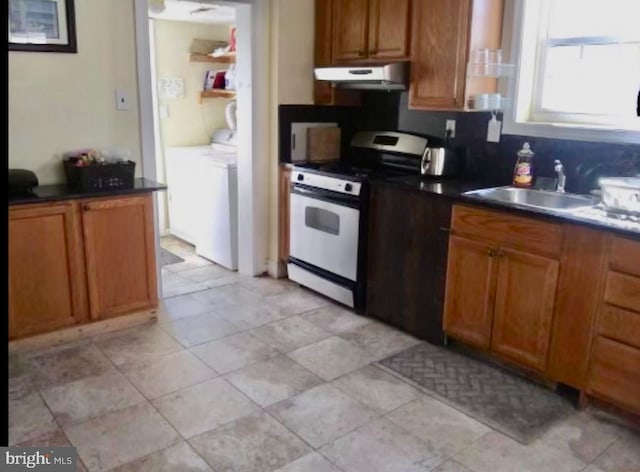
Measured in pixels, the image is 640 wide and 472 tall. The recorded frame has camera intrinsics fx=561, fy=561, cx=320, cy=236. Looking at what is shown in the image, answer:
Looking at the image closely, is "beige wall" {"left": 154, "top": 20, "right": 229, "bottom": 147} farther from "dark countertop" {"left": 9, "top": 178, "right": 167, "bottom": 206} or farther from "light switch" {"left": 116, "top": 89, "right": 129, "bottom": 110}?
"dark countertop" {"left": 9, "top": 178, "right": 167, "bottom": 206}

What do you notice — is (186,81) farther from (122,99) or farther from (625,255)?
(625,255)

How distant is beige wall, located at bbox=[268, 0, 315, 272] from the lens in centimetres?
379

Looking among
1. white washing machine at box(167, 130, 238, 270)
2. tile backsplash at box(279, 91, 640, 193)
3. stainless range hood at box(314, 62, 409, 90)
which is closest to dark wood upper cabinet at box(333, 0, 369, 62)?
stainless range hood at box(314, 62, 409, 90)

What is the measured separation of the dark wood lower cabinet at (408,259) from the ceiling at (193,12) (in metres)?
1.98

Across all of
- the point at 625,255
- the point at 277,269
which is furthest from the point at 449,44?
the point at 277,269

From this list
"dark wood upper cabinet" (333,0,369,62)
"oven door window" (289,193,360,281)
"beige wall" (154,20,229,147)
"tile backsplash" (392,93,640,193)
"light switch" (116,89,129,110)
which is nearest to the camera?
"tile backsplash" (392,93,640,193)

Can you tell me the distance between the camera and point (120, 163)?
3.21 meters

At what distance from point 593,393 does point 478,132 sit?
162cm

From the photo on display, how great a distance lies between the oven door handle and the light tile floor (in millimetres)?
738

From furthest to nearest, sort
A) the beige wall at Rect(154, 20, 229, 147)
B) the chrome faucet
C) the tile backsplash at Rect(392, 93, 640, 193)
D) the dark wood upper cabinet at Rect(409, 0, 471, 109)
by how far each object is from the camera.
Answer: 1. the beige wall at Rect(154, 20, 229, 147)
2. the dark wood upper cabinet at Rect(409, 0, 471, 109)
3. the chrome faucet
4. the tile backsplash at Rect(392, 93, 640, 193)

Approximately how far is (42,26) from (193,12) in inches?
69.0

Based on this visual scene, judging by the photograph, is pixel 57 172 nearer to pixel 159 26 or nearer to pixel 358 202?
pixel 358 202

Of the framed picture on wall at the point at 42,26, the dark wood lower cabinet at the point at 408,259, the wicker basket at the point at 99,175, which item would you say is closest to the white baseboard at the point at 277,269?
the dark wood lower cabinet at the point at 408,259

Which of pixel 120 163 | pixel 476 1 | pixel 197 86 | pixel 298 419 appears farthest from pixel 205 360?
pixel 197 86
